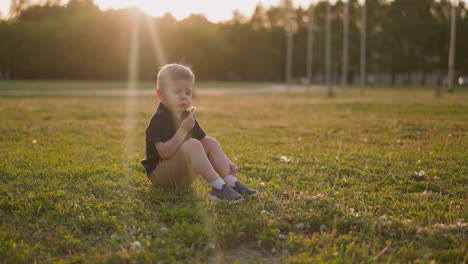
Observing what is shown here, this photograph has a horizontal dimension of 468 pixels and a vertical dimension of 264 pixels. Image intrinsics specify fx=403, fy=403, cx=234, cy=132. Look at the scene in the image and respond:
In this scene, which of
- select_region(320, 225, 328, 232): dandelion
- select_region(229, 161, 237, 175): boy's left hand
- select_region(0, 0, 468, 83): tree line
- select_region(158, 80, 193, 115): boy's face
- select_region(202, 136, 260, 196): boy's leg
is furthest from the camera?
select_region(0, 0, 468, 83): tree line

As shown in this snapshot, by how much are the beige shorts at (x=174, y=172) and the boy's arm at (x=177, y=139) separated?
7 cm

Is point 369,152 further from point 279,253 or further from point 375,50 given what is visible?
point 375,50

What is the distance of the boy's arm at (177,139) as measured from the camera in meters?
4.09

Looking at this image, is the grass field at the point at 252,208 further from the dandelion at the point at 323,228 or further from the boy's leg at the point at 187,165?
the boy's leg at the point at 187,165

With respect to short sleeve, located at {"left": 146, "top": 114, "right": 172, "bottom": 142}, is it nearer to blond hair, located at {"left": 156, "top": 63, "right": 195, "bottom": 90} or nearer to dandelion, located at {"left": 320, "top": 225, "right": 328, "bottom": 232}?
blond hair, located at {"left": 156, "top": 63, "right": 195, "bottom": 90}

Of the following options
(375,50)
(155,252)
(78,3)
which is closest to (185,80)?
(155,252)

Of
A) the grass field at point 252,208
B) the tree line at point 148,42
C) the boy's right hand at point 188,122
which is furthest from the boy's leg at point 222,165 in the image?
the tree line at point 148,42

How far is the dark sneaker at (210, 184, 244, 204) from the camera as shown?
411 centimetres

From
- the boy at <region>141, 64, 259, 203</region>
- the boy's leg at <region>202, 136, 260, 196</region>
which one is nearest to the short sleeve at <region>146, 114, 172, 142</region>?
the boy at <region>141, 64, 259, 203</region>

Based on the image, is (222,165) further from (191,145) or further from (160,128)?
(160,128)

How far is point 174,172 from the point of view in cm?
436

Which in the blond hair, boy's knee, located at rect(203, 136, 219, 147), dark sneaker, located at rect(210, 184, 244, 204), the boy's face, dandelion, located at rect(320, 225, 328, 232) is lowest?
dandelion, located at rect(320, 225, 328, 232)

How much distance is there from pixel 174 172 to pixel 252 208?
96 cm

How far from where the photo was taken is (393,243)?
331 cm
